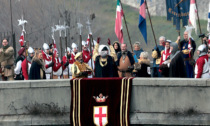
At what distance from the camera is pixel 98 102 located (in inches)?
522

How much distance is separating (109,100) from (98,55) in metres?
2.82

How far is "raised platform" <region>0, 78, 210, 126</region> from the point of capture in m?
12.3

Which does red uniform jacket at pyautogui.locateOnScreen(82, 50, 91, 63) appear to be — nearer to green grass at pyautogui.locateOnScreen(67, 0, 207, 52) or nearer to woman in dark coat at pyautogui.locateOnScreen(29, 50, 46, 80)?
woman in dark coat at pyautogui.locateOnScreen(29, 50, 46, 80)

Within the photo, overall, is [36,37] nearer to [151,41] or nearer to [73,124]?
[151,41]

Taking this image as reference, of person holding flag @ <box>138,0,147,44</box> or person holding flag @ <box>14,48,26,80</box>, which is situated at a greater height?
person holding flag @ <box>138,0,147,44</box>

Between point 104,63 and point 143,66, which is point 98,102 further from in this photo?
point 143,66

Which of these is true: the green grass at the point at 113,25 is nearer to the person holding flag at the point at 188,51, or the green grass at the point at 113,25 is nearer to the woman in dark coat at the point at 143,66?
the person holding flag at the point at 188,51

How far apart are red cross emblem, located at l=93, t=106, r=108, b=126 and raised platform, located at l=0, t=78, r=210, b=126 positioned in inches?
20.9

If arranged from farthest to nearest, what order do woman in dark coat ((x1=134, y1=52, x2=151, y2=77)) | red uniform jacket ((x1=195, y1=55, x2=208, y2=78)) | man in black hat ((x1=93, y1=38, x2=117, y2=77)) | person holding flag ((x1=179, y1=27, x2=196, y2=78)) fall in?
woman in dark coat ((x1=134, y1=52, x2=151, y2=77)) → person holding flag ((x1=179, y1=27, x2=196, y2=78)) → man in black hat ((x1=93, y1=38, x2=117, y2=77)) → red uniform jacket ((x1=195, y1=55, x2=208, y2=78))

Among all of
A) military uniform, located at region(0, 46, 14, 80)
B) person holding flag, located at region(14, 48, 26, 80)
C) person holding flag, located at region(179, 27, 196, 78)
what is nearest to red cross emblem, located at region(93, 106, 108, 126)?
person holding flag, located at region(179, 27, 196, 78)

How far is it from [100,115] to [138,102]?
82 centimetres

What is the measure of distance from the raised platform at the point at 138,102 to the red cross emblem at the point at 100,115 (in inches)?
20.9

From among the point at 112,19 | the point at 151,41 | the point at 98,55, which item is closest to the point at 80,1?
the point at 112,19

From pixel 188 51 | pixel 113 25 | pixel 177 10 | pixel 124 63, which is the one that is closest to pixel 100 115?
pixel 124 63
